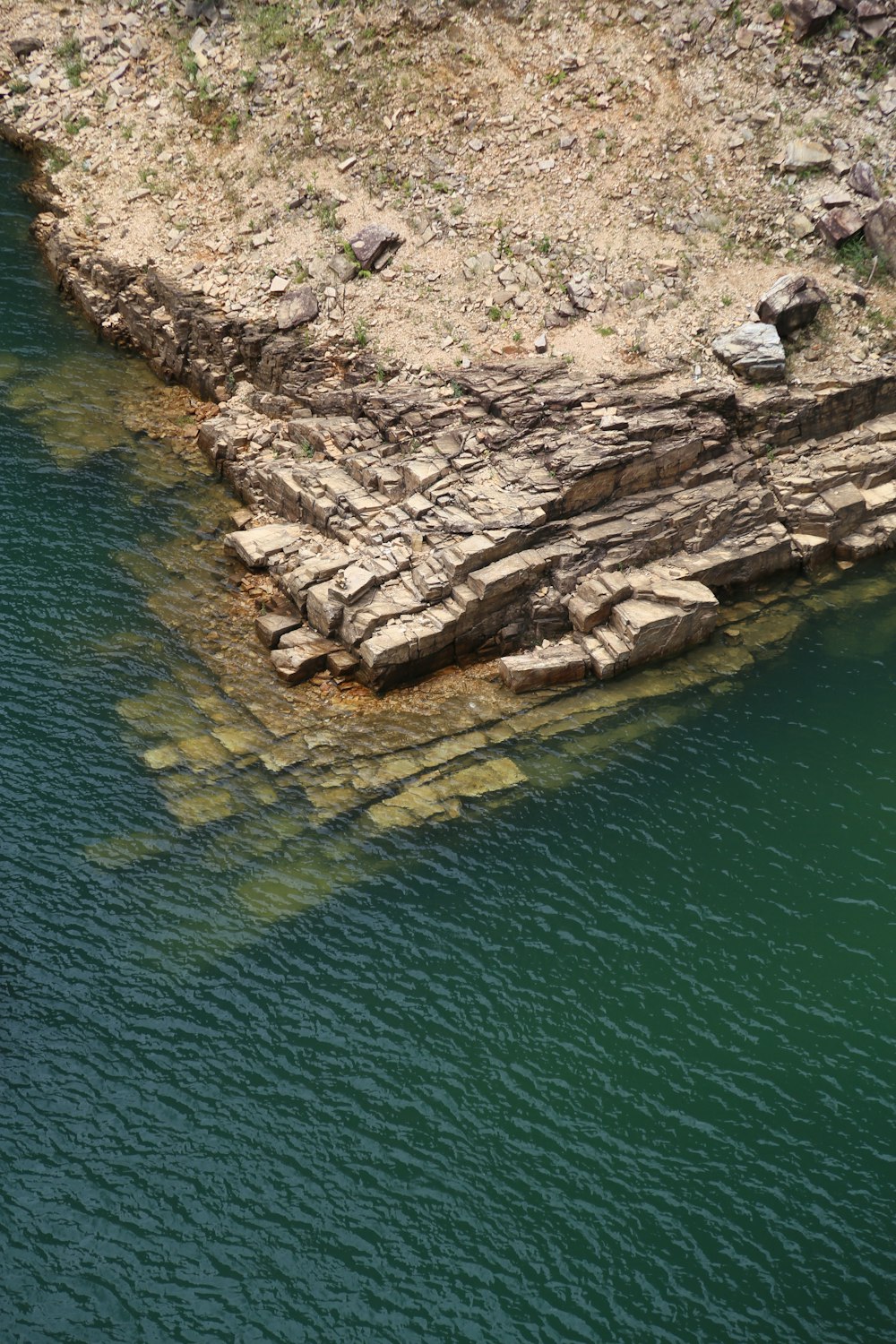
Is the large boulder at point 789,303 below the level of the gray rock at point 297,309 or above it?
below

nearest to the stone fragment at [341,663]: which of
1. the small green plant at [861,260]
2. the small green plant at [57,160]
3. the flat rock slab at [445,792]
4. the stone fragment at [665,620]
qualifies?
the flat rock slab at [445,792]

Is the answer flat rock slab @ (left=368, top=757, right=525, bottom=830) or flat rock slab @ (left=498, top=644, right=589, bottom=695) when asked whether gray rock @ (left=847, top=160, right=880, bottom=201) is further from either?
flat rock slab @ (left=368, top=757, right=525, bottom=830)

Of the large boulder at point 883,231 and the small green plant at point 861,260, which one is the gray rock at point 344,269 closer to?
the small green plant at point 861,260

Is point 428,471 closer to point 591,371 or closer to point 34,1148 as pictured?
point 591,371

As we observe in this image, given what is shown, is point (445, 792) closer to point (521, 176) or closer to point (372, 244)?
point (372, 244)

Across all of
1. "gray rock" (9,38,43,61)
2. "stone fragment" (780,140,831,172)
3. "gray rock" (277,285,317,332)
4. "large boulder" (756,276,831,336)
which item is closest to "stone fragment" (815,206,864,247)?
"stone fragment" (780,140,831,172)
